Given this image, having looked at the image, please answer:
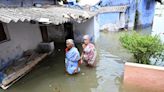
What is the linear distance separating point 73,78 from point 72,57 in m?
0.91

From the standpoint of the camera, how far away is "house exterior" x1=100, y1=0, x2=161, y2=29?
1652 cm

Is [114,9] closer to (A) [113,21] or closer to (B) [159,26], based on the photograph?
(A) [113,21]

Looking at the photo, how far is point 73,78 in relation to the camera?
6.66m

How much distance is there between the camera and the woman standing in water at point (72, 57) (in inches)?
244

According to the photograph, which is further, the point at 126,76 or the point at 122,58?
the point at 122,58

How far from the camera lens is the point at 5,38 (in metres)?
6.99

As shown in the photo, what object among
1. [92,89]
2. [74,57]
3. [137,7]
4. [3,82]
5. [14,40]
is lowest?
[92,89]

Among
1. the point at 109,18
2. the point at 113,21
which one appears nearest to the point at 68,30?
the point at 109,18

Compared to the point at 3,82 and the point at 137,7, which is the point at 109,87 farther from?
the point at 137,7

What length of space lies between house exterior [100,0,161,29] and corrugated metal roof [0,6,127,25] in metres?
0.68

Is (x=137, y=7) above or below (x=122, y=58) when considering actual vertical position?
above

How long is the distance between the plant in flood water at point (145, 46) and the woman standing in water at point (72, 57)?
5.93 feet

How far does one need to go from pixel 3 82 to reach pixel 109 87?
353 centimetres

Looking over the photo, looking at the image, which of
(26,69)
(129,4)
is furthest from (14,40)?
(129,4)
